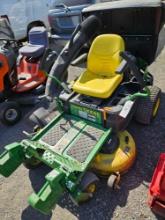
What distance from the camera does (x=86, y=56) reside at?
383cm

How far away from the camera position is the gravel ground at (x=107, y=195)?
2529mm

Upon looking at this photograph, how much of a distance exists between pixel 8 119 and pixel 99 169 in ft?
5.97

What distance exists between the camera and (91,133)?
294 cm

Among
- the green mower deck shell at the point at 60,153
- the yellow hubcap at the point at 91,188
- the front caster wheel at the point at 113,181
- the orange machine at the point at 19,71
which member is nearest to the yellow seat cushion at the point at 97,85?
the green mower deck shell at the point at 60,153

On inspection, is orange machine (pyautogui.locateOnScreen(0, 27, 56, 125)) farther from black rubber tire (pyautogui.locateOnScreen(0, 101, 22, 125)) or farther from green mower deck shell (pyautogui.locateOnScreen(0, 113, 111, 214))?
green mower deck shell (pyautogui.locateOnScreen(0, 113, 111, 214))

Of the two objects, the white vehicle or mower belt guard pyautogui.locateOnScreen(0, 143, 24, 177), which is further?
the white vehicle

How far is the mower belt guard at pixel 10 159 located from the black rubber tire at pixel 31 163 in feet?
0.54

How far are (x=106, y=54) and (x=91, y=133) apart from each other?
1.11 metres

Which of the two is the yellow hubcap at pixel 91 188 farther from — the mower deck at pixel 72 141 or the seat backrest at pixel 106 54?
the seat backrest at pixel 106 54

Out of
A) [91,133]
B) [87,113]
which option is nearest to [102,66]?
[87,113]

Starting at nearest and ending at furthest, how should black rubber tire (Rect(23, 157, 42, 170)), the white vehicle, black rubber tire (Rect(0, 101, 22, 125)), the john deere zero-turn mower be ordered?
the john deere zero-turn mower → black rubber tire (Rect(23, 157, 42, 170)) → black rubber tire (Rect(0, 101, 22, 125)) → the white vehicle

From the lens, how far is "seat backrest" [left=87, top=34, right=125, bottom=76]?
10.9ft

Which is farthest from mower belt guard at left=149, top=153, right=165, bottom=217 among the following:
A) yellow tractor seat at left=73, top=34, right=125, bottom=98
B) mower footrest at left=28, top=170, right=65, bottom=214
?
yellow tractor seat at left=73, top=34, right=125, bottom=98

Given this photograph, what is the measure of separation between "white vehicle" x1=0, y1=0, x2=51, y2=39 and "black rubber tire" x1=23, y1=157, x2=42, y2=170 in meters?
5.31
